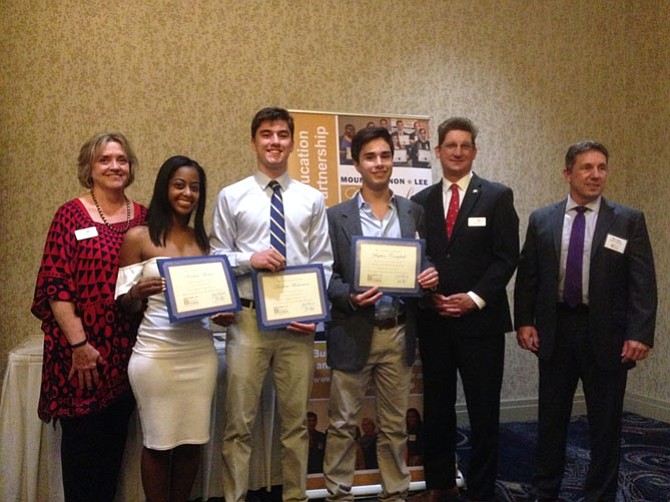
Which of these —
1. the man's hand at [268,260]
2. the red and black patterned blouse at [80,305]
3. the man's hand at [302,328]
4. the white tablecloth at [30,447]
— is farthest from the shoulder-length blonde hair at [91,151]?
the man's hand at [302,328]

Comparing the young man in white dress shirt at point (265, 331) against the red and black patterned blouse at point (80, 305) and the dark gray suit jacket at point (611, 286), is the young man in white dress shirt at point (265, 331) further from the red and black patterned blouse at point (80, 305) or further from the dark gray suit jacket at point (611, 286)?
the dark gray suit jacket at point (611, 286)

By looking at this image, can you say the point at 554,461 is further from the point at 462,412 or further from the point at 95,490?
the point at 95,490

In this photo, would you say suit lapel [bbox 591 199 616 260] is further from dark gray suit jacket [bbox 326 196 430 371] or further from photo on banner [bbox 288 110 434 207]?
photo on banner [bbox 288 110 434 207]

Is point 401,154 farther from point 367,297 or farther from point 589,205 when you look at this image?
point 367,297

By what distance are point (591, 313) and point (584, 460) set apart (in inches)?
50.5

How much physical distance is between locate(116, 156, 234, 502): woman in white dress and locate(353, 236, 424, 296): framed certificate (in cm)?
65

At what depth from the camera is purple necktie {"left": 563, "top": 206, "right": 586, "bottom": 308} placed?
2.42 m

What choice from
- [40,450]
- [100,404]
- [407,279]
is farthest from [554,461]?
[40,450]

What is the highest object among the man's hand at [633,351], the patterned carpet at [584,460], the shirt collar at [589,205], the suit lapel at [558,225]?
the shirt collar at [589,205]

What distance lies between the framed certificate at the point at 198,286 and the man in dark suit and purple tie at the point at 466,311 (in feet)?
3.20

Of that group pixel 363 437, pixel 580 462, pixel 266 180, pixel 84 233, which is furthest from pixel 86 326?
pixel 580 462

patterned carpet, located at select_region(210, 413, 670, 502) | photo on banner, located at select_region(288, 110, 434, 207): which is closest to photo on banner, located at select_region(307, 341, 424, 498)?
patterned carpet, located at select_region(210, 413, 670, 502)

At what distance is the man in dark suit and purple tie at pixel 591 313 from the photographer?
2355 mm

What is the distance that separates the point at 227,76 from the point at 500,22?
78.5 inches
